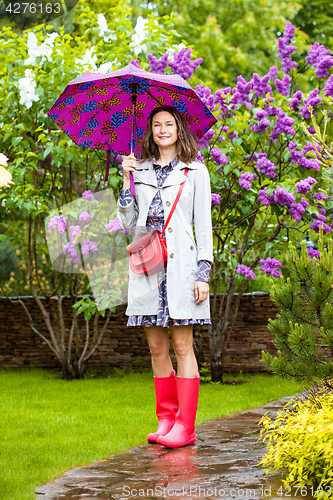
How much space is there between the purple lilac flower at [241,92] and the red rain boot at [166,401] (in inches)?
121

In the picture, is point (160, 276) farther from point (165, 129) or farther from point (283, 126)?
point (283, 126)

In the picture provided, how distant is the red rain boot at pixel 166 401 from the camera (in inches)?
135

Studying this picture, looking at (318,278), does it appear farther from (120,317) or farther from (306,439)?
(120,317)

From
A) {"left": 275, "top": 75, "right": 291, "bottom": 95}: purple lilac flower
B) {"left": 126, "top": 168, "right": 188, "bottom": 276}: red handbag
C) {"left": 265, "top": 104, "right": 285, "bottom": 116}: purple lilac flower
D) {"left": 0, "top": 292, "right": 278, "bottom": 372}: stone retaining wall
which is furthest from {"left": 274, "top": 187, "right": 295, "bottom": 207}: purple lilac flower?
{"left": 0, "top": 292, "right": 278, "bottom": 372}: stone retaining wall

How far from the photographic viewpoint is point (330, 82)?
16.2 feet

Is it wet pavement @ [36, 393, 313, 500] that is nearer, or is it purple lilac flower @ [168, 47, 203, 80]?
wet pavement @ [36, 393, 313, 500]

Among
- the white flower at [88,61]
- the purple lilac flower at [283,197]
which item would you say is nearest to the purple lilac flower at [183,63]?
the white flower at [88,61]

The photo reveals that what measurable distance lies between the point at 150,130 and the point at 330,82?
7.49 ft

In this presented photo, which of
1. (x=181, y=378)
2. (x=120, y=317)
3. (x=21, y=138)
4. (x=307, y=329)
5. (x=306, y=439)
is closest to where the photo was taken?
(x=306, y=439)

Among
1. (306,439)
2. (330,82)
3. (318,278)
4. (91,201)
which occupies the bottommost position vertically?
(306,439)

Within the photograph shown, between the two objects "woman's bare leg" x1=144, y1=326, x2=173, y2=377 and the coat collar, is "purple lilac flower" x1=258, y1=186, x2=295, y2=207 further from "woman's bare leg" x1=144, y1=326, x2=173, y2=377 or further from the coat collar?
"woman's bare leg" x1=144, y1=326, x2=173, y2=377

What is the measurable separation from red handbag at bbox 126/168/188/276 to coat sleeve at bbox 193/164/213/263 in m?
0.19

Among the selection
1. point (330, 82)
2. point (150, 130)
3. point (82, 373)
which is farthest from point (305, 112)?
point (82, 373)

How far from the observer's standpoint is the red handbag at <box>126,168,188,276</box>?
3.21 metres
